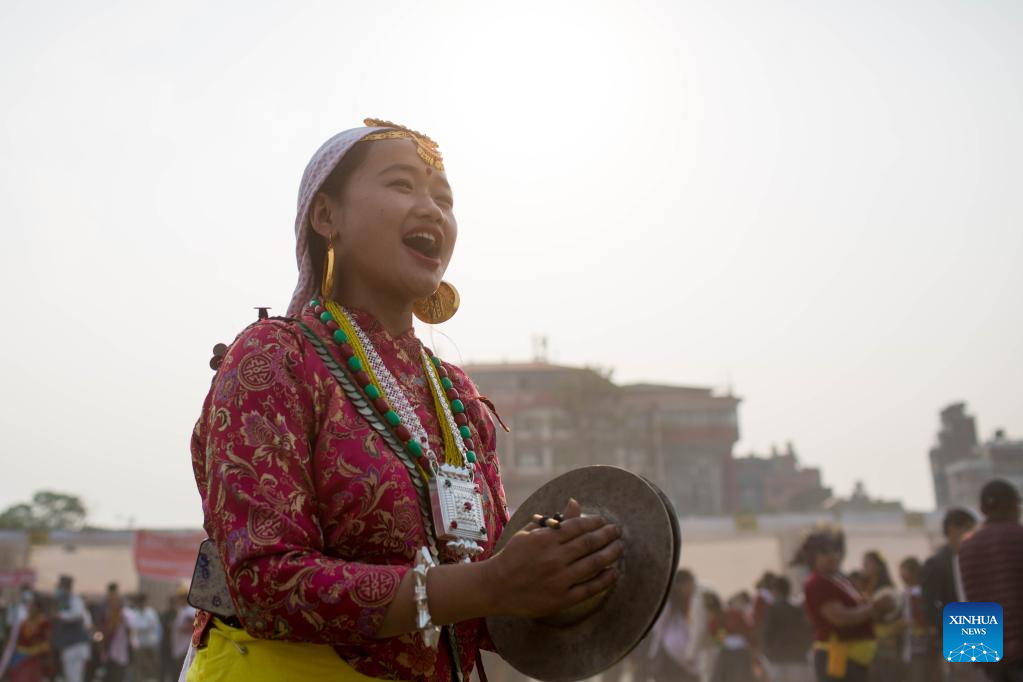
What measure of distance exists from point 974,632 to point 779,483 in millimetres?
71228

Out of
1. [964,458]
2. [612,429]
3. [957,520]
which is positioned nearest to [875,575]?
[957,520]

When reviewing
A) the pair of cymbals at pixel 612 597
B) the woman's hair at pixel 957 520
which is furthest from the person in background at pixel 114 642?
the pair of cymbals at pixel 612 597

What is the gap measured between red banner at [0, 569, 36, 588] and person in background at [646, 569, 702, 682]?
16.5m

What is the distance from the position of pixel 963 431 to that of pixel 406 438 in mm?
62023

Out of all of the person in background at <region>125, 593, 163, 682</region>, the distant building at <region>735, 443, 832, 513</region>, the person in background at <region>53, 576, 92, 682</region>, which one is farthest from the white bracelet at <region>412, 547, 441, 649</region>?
the distant building at <region>735, 443, 832, 513</region>

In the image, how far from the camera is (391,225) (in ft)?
7.23

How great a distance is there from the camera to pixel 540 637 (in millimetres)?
1885

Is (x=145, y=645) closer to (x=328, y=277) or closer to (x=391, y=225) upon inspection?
(x=328, y=277)

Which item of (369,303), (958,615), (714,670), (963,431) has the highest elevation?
(963,431)

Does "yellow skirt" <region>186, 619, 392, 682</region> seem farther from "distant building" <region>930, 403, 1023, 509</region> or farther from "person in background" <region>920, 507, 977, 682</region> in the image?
"distant building" <region>930, 403, 1023, 509</region>

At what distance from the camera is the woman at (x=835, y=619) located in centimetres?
677

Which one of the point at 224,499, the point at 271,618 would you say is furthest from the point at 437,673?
the point at 224,499

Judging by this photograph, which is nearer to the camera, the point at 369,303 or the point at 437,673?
the point at 437,673

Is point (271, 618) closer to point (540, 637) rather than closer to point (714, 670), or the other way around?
point (540, 637)
